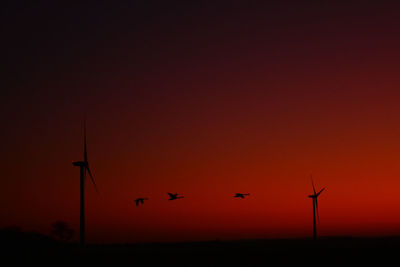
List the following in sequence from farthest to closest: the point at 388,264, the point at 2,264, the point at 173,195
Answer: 1. the point at 173,195
2. the point at 388,264
3. the point at 2,264

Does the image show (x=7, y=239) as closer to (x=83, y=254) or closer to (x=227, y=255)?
(x=83, y=254)

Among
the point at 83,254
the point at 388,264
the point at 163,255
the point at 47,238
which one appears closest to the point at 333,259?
the point at 388,264

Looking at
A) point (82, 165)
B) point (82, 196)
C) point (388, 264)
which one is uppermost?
point (82, 165)

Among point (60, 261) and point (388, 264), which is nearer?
point (60, 261)

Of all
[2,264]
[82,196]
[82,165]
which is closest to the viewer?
[2,264]

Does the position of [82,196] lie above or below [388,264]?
above

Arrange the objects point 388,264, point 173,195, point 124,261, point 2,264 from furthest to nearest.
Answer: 1. point 173,195
2. point 388,264
3. point 124,261
4. point 2,264

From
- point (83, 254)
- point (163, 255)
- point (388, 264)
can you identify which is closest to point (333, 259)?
point (388, 264)

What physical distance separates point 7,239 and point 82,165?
27.1m

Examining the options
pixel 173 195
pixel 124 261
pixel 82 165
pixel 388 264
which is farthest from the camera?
pixel 173 195

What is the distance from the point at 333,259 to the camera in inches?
3893

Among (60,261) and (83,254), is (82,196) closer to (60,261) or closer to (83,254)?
(83,254)

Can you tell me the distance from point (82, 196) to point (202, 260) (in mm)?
26684

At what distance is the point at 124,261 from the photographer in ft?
287
